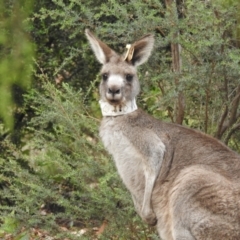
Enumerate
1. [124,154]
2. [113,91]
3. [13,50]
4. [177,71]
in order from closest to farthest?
[113,91], [124,154], [177,71], [13,50]

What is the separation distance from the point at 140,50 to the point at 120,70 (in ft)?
0.76

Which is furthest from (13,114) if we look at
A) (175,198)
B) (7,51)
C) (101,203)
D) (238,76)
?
(175,198)

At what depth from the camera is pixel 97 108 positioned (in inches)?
330

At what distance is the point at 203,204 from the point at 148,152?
2.04ft

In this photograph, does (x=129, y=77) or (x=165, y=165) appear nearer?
(x=165, y=165)

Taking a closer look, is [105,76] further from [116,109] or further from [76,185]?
[76,185]

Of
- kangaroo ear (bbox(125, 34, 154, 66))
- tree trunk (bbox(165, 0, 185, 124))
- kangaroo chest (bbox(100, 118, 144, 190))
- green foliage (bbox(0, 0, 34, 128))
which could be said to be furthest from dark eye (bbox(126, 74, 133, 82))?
green foliage (bbox(0, 0, 34, 128))

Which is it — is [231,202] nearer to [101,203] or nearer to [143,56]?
[143,56]

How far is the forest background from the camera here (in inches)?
271

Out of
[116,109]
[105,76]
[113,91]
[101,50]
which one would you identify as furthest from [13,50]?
[113,91]

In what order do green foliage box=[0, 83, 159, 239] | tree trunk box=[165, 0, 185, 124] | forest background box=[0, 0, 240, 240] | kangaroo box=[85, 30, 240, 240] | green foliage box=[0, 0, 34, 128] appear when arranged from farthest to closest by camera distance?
green foliage box=[0, 0, 34, 128] < tree trunk box=[165, 0, 185, 124] < green foliage box=[0, 83, 159, 239] < forest background box=[0, 0, 240, 240] < kangaroo box=[85, 30, 240, 240]

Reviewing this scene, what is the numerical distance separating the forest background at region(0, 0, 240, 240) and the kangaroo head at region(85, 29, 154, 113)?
1.75ft

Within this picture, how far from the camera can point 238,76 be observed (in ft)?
22.8

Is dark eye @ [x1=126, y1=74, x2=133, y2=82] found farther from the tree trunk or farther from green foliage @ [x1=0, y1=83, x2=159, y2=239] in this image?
the tree trunk
